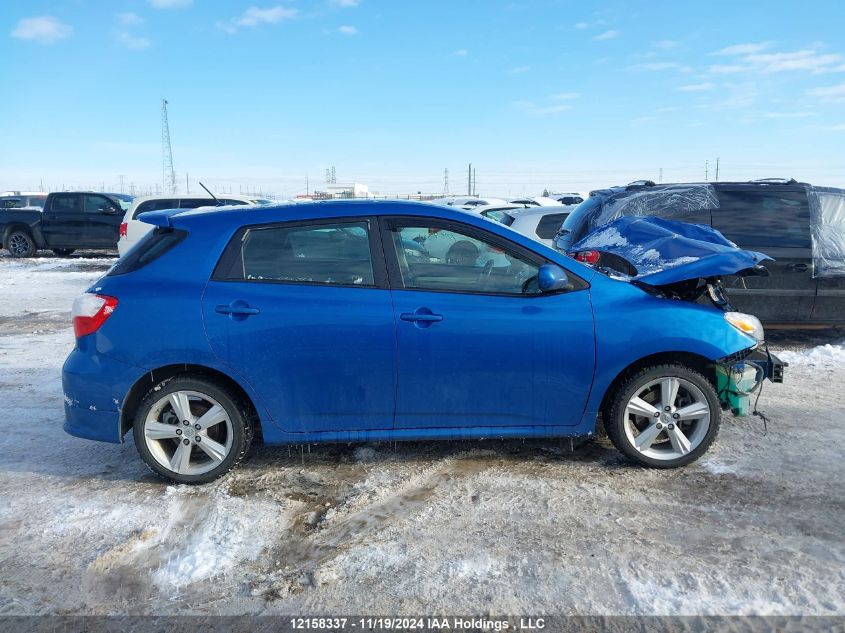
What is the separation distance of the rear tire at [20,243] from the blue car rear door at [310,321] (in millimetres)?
16769

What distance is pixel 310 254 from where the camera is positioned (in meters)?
3.87

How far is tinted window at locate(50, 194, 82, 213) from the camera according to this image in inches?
669

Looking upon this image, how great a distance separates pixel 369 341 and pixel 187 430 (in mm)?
1229

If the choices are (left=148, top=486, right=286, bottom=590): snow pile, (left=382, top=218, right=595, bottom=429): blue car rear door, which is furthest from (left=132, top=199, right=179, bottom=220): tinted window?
(left=382, top=218, right=595, bottom=429): blue car rear door

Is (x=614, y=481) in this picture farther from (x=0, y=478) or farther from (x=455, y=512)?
(x=0, y=478)

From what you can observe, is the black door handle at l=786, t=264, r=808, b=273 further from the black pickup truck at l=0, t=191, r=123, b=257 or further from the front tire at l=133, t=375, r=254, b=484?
the black pickup truck at l=0, t=191, r=123, b=257

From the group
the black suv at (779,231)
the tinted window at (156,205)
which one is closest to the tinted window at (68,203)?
the tinted window at (156,205)

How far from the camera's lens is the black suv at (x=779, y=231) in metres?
6.80

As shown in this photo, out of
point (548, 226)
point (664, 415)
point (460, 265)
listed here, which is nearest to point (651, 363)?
point (664, 415)

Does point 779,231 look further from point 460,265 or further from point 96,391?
point 96,391

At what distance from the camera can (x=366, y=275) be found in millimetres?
3820

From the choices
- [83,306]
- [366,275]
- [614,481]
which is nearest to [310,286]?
[366,275]

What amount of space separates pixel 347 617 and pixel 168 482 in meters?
1.79

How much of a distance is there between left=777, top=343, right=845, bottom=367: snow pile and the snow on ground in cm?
188
